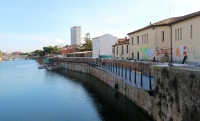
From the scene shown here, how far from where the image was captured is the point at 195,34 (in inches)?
800

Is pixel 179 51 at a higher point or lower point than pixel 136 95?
higher

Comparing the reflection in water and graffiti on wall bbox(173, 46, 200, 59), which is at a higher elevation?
graffiti on wall bbox(173, 46, 200, 59)

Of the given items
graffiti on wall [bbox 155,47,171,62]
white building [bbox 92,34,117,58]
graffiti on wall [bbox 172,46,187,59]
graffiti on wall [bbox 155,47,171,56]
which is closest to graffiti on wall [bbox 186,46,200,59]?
graffiti on wall [bbox 172,46,187,59]

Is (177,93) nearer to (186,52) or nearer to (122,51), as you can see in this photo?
(186,52)

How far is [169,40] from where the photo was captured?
1094 inches

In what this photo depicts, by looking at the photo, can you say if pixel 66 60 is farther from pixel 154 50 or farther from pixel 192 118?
pixel 192 118

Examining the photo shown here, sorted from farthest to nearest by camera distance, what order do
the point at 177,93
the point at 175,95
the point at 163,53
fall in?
the point at 163,53
the point at 175,95
the point at 177,93

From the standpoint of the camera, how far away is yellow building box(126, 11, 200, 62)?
2069 cm

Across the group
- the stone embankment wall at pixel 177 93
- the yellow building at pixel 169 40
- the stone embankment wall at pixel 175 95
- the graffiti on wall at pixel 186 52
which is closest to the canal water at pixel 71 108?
the stone embankment wall at pixel 175 95

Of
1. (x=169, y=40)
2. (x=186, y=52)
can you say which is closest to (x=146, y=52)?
(x=169, y=40)

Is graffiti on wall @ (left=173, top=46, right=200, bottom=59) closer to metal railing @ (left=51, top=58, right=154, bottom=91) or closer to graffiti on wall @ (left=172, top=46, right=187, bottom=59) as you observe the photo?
graffiti on wall @ (left=172, top=46, right=187, bottom=59)

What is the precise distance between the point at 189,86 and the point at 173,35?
1875 cm

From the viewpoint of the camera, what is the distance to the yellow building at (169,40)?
20686 mm

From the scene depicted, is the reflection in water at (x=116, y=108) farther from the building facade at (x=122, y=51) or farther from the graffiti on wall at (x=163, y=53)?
the building facade at (x=122, y=51)
